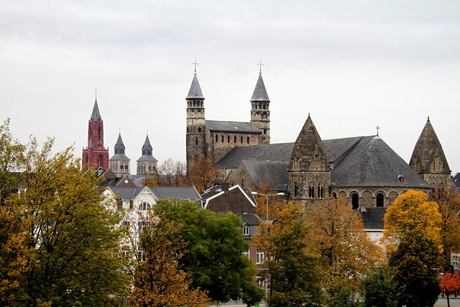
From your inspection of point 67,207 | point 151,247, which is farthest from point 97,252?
point 151,247

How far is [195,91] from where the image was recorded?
553ft

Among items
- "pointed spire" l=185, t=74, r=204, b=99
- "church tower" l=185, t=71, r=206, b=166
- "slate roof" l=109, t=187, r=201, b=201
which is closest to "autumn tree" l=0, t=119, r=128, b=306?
"slate roof" l=109, t=187, r=201, b=201

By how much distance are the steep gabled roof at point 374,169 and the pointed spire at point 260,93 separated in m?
49.7

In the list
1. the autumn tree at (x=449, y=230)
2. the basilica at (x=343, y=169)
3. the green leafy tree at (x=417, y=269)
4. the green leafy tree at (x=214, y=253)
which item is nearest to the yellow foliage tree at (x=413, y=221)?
the autumn tree at (x=449, y=230)

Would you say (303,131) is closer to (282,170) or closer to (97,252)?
(282,170)

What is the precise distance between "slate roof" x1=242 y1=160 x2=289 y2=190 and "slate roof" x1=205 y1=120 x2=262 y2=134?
106 ft

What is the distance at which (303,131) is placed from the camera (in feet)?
396

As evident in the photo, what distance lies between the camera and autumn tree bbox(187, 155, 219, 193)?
138 metres

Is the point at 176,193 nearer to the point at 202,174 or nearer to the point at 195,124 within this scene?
the point at 202,174

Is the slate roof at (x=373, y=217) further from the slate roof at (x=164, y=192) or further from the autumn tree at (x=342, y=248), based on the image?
the autumn tree at (x=342, y=248)

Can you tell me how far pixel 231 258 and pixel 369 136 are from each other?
77300 millimetres

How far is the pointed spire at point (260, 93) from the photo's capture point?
580ft

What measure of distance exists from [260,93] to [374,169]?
188 ft

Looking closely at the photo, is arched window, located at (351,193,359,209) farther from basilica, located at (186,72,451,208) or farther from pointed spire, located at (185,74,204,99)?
pointed spire, located at (185,74,204,99)
